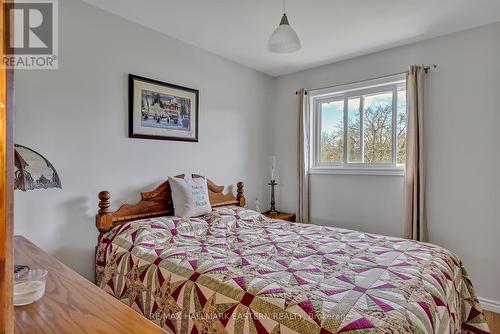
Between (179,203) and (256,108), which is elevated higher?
(256,108)

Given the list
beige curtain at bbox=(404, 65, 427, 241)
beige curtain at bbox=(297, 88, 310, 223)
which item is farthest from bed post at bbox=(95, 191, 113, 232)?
beige curtain at bbox=(404, 65, 427, 241)

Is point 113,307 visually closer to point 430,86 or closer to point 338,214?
point 338,214

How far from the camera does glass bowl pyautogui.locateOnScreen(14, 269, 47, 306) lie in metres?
0.95

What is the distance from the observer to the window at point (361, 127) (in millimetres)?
3043

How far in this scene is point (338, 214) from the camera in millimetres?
3396

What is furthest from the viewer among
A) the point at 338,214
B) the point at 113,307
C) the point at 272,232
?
the point at 338,214

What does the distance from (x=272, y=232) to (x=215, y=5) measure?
189cm

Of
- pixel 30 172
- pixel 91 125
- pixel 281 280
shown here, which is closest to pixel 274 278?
pixel 281 280

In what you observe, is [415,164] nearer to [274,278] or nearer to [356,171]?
[356,171]

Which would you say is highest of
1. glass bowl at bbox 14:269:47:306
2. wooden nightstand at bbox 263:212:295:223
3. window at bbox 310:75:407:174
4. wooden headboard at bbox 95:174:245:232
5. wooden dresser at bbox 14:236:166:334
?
window at bbox 310:75:407:174

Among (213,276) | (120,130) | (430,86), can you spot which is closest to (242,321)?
(213,276)

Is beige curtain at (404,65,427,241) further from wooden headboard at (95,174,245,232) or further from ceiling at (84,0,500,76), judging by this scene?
wooden headboard at (95,174,245,232)

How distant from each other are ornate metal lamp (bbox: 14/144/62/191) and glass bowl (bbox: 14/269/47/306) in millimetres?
348

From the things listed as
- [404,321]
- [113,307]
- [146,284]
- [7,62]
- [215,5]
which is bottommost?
[146,284]
